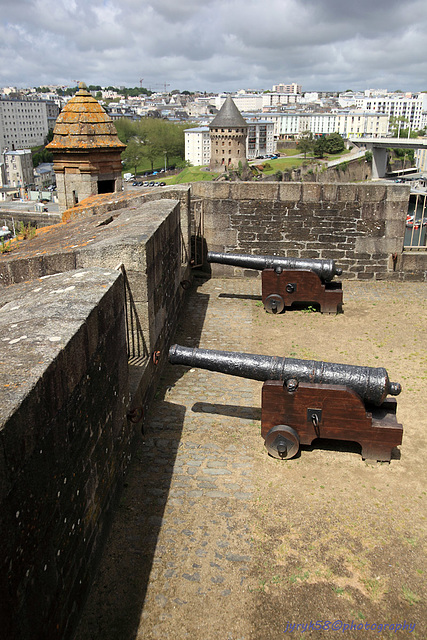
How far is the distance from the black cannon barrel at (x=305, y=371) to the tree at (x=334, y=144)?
356 feet

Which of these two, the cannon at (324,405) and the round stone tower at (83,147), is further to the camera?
the round stone tower at (83,147)

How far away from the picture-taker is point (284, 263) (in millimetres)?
7859

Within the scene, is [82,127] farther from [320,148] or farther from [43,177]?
[320,148]

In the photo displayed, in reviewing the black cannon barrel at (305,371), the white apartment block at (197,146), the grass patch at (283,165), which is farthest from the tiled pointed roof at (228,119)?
the black cannon barrel at (305,371)

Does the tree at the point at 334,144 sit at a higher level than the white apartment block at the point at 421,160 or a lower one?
higher

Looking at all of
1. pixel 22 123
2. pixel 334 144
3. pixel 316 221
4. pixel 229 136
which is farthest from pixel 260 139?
pixel 316 221

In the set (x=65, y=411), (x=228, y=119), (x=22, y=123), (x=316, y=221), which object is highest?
(x=22, y=123)

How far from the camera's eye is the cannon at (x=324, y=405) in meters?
4.30

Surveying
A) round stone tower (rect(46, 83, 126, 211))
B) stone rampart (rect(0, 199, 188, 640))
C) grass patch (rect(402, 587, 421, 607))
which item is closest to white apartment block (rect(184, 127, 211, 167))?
round stone tower (rect(46, 83, 126, 211))

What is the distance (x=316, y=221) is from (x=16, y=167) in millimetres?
101272

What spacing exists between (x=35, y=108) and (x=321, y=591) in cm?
14925

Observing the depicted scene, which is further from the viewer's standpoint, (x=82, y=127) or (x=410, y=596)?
(x=82, y=127)

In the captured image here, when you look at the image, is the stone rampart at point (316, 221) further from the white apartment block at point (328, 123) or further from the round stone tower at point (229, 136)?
the white apartment block at point (328, 123)

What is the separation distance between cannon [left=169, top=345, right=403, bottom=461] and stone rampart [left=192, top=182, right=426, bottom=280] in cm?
534
